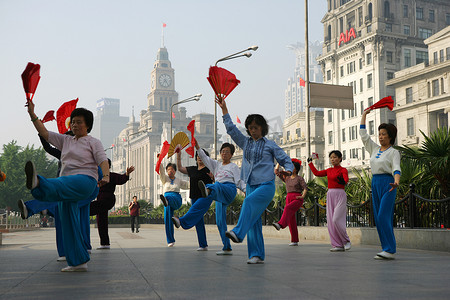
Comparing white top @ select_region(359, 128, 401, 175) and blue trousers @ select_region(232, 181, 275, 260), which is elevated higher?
white top @ select_region(359, 128, 401, 175)

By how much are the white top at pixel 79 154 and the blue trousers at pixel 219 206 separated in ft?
8.75

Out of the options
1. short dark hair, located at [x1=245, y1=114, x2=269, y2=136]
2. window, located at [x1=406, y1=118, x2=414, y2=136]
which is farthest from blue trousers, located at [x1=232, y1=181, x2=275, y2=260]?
window, located at [x1=406, y1=118, x2=414, y2=136]

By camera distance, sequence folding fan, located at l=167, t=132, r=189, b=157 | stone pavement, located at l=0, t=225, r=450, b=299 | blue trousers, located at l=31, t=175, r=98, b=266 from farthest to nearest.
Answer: folding fan, located at l=167, t=132, r=189, b=157
blue trousers, located at l=31, t=175, r=98, b=266
stone pavement, located at l=0, t=225, r=450, b=299

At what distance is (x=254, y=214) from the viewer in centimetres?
750

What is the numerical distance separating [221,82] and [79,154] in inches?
90.9

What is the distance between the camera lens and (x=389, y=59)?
7375 cm

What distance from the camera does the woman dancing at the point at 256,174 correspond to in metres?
7.50

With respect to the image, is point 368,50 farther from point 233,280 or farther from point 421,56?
point 233,280

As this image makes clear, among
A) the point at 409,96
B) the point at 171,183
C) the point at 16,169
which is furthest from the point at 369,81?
the point at 171,183

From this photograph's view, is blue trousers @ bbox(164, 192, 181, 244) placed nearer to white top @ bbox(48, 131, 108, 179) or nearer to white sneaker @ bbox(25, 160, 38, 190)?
white top @ bbox(48, 131, 108, 179)

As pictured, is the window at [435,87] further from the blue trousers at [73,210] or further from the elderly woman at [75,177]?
the blue trousers at [73,210]

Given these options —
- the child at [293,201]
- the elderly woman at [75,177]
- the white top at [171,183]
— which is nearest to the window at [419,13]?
the child at [293,201]

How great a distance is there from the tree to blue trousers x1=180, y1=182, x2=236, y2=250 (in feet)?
169

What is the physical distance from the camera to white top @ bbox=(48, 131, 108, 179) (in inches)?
265
